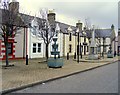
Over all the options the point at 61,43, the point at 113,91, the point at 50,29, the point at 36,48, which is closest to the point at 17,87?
the point at 113,91

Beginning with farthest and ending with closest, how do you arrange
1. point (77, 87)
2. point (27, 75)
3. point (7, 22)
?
point (7, 22) < point (27, 75) < point (77, 87)

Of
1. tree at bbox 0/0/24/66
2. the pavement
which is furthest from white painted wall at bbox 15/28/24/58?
the pavement

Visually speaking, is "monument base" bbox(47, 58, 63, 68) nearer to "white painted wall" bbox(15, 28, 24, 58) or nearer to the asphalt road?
the asphalt road

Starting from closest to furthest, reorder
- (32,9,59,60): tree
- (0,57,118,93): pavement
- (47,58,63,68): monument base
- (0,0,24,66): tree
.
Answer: (0,57,118,93): pavement, (0,0,24,66): tree, (47,58,63,68): monument base, (32,9,59,60): tree

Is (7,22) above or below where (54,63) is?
above

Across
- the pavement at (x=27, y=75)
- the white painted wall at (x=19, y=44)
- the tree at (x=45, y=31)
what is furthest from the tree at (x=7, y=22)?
the white painted wall at (x=19, y=44)

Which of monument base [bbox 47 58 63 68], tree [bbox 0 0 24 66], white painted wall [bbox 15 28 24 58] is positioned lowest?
monument base [bbox 47 58 63 68]

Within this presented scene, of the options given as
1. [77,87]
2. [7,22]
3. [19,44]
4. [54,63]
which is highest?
[7,22]

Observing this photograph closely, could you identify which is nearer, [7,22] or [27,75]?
[27,75]

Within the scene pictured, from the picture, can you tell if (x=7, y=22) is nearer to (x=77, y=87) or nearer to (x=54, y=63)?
(x=54, y=63)

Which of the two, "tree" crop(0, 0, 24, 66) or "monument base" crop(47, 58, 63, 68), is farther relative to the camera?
"monument base" crop(47, 58, 63, 68)

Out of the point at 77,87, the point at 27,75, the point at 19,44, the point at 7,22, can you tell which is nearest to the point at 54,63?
the point at 7,22

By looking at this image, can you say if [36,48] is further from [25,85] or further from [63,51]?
[25,85]

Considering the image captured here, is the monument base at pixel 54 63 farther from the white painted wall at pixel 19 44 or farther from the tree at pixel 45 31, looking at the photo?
the white painted wall at pixel 19 44
